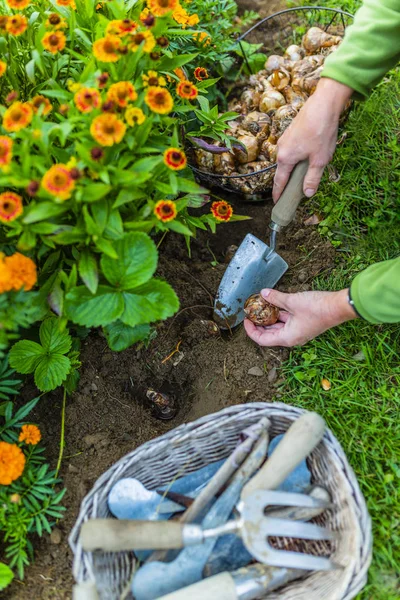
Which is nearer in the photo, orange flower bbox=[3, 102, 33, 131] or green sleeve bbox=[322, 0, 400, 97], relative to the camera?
orange flower bbox=[3, 102, 33, 131]

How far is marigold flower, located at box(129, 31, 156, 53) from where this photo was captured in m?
1.41

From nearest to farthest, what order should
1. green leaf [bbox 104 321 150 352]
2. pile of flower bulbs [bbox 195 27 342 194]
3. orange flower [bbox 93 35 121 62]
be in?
1. orange flower [bbox 93 35 121 62]
2. green leaf [bbox 104 321 150 352]
3. pile of flower bulbs [bbox 195 27 342 194]

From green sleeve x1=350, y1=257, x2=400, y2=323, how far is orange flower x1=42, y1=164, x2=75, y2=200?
34.9 inches

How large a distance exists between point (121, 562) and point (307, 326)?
91 cm

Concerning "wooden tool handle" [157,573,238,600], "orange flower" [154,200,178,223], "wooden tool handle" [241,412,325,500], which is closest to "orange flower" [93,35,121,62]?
"orange flower" [154,200,178,223]

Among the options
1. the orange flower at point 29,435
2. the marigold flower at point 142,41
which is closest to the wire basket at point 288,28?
the marigold flower at point 142,41

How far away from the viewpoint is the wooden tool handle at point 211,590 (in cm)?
129

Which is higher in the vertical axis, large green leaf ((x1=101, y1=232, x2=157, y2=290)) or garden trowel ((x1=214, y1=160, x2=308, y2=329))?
large green leaf ((x1=101, y1=232, x2=157, y2=290))

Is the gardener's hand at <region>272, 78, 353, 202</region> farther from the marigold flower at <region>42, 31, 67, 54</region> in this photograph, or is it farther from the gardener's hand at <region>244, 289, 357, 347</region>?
the marigold flower at <region>42, 31, 67, 54</region>

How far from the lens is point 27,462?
1706 millimetres

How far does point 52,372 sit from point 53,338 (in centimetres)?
11

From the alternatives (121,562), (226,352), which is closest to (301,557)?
(121,562)

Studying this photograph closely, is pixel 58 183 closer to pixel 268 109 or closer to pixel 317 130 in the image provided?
pixel 317 130

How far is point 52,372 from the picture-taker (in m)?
1.73
